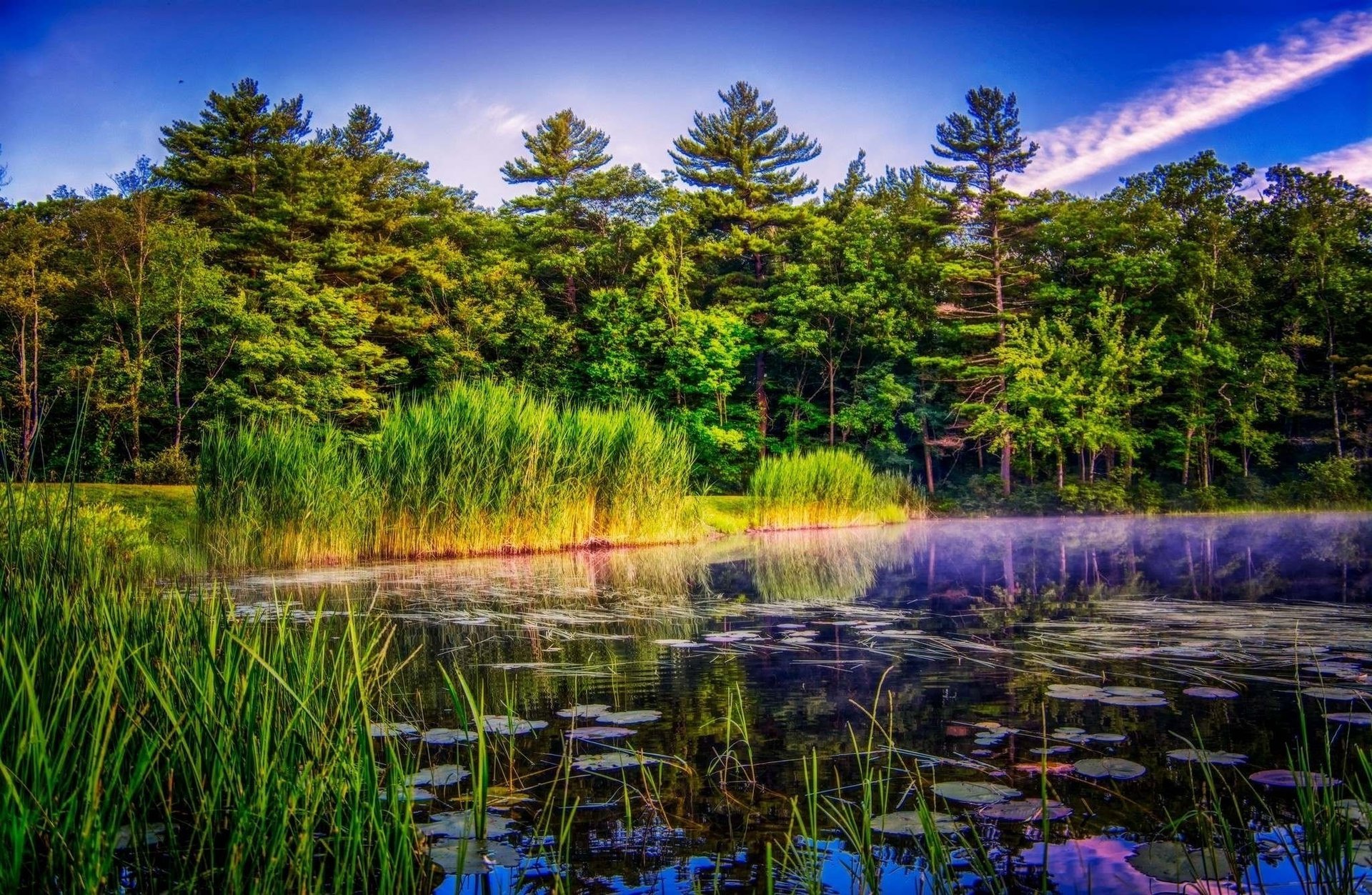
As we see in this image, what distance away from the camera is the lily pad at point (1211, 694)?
3.20 m

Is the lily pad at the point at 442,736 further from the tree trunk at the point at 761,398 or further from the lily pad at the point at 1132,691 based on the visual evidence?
the tree trunk at the point at 761,398

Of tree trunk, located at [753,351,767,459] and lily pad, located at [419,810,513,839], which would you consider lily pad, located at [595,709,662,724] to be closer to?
lily pad, located at [419,810,513,839]

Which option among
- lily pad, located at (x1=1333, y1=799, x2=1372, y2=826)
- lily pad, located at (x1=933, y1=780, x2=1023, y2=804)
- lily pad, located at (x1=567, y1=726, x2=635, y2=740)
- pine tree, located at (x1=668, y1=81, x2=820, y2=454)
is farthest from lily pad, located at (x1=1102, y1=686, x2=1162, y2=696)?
pine tree, located at (x1=668, y1=81, x2=820, y2=454)

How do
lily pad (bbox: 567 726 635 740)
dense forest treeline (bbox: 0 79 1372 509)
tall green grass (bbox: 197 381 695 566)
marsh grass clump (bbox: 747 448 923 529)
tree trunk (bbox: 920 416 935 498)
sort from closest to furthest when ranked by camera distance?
lily pad (bbox: 567 726 635 740) → tall green grass (bbox: 197 381 695 566) → marsh grass clump (bbox: 747 448 923 529) → dense forest treeline (bbox: 0 79 1372 509) → tree trunk (bbox: 920 416 935 498)

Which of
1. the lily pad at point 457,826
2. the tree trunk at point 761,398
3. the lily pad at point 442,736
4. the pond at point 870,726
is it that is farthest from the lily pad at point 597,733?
the tree trunk at point 761,398

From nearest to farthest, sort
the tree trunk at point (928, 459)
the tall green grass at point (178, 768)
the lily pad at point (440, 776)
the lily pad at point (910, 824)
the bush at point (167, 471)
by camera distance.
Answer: the tall green grass at point (178, 768)
the lily pad at point (910, 824)
the lily pad at point (440, 776)
the bush at point (167, 471)
the tree trunk at point (928, 459)

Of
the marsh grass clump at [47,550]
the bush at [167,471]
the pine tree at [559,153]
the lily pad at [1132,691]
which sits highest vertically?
the pine tree at [559,153]

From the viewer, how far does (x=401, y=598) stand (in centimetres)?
630

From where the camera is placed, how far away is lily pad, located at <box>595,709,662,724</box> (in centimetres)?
300

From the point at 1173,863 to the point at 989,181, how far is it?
22658 mm

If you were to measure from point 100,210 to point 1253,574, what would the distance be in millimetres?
19859

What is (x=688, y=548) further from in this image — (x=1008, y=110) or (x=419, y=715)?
(x=1008, y=110)

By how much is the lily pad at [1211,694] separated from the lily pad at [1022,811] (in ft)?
4.50

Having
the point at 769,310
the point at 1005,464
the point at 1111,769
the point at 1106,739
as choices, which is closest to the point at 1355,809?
the point at 1111,769
